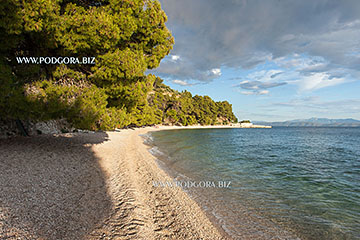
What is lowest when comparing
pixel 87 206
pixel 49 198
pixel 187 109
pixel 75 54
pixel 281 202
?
pixel 281 202

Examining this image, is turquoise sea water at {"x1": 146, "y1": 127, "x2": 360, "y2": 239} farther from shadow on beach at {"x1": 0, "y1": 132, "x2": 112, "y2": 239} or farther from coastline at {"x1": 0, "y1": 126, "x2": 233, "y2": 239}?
shadow on beach at {"x1": 0, "y1": 132, "x2": 112, "y2": 239}

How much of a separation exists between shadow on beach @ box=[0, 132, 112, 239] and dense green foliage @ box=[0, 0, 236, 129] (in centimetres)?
250

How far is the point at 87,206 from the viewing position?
4.93 m

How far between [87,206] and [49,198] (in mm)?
1173

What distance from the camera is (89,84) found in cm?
961

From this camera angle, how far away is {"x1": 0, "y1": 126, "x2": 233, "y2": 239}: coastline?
3.89 metres

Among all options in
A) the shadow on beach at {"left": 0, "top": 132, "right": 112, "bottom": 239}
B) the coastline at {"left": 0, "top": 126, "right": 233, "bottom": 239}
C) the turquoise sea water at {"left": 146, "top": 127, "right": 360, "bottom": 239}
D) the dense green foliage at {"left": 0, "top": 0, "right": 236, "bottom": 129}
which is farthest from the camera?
the dense green foliage at {"left": 0, "top": 0, "right": 236, "bottom": 129}

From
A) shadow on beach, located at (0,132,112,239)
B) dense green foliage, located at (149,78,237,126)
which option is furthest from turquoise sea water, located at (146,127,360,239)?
dense green foliage, located at (149,78,237,126)

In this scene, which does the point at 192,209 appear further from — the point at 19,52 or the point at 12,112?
the point at 19,52

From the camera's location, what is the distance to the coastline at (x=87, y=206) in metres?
3.89

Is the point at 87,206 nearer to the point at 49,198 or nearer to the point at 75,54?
the point at 49,198

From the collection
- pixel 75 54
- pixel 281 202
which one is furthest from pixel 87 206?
pixel 75 54

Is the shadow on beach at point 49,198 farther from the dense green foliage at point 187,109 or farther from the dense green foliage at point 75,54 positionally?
the dense green foliage at point 187,109

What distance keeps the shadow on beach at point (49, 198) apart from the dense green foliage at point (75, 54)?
2500mm
